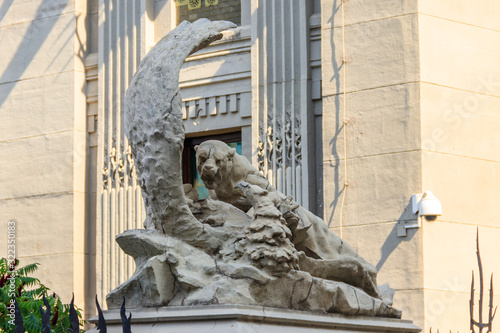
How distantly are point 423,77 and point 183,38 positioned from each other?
25.3 feet

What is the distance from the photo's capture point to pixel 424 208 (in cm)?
1502

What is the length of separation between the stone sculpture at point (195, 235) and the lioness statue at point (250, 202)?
0.04ft

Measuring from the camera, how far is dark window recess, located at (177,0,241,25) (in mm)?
18125

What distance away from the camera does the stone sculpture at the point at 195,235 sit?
314 inches

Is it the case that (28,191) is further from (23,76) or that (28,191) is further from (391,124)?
(391,124)

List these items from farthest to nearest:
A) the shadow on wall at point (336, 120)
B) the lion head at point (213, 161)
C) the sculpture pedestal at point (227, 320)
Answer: the shadow on wall at point (336, 120) → the lion head at point (213, 161) → the sculpture pedestal at point (227, 320)

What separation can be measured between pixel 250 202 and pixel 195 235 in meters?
0.52

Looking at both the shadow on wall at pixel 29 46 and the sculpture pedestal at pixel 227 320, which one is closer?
the sculpture pedestal at pixel 227 320

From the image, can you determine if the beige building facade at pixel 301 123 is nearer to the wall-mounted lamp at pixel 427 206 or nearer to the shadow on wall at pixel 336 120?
the shadow on wall at pixel 336 120

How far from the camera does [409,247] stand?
50.1 ft

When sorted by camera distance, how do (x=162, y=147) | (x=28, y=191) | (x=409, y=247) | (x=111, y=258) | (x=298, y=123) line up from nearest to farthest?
(x=162, y=147), (x=409, y=247), (x=298, y=123), (x=111, y=258), (x=28, y=191)

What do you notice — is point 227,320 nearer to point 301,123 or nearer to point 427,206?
point 427,206

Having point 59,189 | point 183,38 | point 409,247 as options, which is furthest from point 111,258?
point 183,38

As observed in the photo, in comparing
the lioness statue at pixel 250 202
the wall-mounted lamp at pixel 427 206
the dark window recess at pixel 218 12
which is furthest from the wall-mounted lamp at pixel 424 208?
the lioness statue at pixel 250 202
